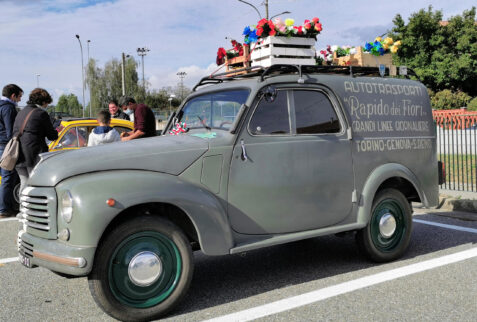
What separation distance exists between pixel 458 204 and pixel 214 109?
525cm

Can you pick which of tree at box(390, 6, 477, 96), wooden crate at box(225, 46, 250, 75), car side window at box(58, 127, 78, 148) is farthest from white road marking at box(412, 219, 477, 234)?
tree at box(390, 6, 477, 96)

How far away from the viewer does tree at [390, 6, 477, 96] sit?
37.7 m

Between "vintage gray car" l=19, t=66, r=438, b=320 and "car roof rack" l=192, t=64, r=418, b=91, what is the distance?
0.03 m

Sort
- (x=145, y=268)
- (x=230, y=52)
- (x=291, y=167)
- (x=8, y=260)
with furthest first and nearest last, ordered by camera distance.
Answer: (x=230, y=52) < (x=8, y=260) < (x=291, y=167) < (x=145, y=268)

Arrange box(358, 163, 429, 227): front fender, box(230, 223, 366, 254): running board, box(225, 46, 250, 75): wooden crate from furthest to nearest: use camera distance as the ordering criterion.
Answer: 1. box(225, 46, 250, 75): wooden crate
2. box(358, 163, 429, 227): front fender
3. box(230, 223, 366, 254): running board

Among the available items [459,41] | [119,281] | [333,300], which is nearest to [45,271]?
[119,281]

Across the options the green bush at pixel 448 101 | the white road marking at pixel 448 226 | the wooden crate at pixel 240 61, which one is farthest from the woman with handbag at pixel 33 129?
the green bush at pixel 448 101

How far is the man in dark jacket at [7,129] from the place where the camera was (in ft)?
24.8

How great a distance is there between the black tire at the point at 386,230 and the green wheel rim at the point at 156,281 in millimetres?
2196

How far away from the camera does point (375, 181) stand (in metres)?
4.84

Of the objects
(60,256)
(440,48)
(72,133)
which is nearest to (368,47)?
(60,256)

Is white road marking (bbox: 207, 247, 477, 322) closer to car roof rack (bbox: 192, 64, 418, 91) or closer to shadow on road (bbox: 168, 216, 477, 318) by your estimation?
shadow on road (bbox: 168, 216, 477, 318)

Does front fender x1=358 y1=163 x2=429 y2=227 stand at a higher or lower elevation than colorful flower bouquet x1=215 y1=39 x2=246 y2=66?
lower

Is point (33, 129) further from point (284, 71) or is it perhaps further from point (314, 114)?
point (314, 114)
